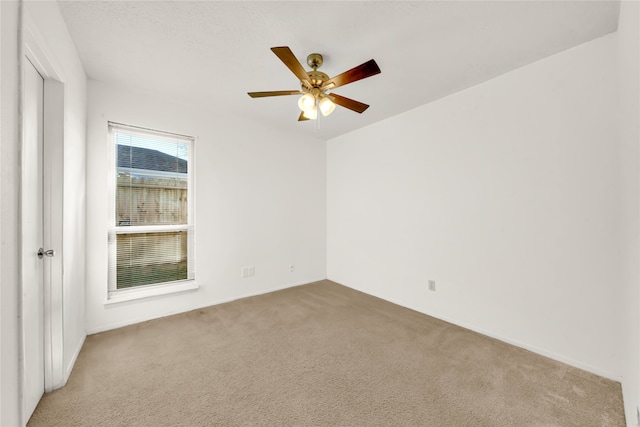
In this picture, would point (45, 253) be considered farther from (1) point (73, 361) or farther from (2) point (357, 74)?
(2) point (357, 74)

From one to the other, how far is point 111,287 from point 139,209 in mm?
882

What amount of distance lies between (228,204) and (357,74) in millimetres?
2438

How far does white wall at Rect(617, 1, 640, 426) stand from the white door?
327 centimetres

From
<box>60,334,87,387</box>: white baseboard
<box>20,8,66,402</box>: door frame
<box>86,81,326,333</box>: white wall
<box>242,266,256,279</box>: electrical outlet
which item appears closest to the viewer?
<box>20,8,66,402</box>: door frame

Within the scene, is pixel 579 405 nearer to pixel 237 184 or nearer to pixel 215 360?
pixel 215 360

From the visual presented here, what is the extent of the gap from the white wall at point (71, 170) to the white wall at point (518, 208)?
329 cm

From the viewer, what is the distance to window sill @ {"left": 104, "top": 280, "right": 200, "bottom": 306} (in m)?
2.77

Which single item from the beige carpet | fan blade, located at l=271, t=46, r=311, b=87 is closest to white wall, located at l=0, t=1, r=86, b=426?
the beige carpet

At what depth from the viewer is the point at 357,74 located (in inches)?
72.7

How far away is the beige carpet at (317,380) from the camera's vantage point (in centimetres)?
159

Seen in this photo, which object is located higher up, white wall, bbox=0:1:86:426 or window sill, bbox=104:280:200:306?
white wall, bbox=0:1:86:426

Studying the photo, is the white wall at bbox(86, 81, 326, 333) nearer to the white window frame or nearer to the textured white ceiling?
the white window frame

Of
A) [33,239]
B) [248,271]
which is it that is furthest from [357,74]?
[248,271]

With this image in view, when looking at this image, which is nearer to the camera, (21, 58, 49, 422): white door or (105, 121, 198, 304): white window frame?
(21, 58, 49, 422): white door
